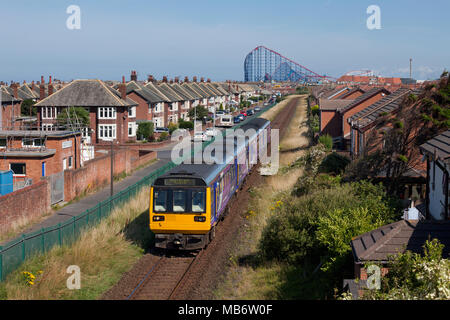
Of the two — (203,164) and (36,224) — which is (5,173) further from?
(203,164)

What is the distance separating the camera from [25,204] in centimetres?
2258

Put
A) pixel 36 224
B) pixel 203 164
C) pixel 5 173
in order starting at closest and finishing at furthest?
pixel 203 164
pixel 36 224
pixel 5 173

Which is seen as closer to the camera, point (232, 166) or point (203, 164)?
point (203, 164)

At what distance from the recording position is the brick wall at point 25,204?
20.9 meters

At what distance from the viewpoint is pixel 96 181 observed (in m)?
31.3

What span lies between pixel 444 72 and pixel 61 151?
21326 millimetres

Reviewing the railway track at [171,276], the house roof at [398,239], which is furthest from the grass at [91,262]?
the house roof at [398,239]

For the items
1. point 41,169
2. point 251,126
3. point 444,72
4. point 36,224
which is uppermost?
point 444,72

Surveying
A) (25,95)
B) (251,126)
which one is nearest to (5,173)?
(251,126)

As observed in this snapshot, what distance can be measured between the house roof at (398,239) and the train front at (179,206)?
5.88 metres

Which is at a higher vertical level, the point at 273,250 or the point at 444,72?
the point at 444,72

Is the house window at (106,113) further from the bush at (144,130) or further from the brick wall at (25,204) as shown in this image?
the brick wall at (25,204)

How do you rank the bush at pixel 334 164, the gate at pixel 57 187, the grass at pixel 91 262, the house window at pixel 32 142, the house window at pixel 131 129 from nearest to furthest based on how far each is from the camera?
the grass at pixel 91 262 < the gate at pixel 57 187 < the bush at pixel 334 164 < the house window at pixel 32 142 < the house window at pixel 131 129
